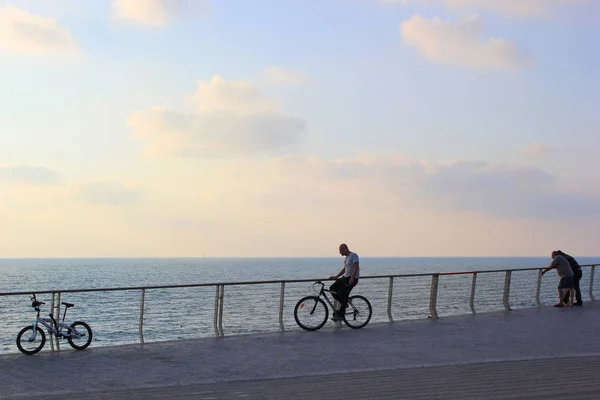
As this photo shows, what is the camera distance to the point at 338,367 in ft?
34.4

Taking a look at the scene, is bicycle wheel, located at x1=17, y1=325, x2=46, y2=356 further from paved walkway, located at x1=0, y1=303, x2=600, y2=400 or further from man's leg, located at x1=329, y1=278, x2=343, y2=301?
man's leg, located at x1=329, y1=278, x2=343, y2=301

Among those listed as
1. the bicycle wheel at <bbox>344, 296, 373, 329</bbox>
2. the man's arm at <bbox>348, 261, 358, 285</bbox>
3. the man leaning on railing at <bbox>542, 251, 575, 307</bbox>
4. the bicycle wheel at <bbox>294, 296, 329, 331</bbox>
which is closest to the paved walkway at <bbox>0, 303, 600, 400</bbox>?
the bicycle wheel at <bbox>294, 296, 329, 331</bbox>

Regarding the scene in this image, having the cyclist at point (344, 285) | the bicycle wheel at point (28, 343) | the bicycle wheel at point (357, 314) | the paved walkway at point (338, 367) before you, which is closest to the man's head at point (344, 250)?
the cyclist at point (344, 285)

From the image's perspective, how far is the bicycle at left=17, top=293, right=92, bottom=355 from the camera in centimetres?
1233

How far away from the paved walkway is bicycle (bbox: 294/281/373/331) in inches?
11.3

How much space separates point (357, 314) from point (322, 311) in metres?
0.78

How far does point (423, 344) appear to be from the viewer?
12.8 metres

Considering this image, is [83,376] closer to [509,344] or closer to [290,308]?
[509,344]

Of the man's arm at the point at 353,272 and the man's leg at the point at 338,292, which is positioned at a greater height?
the man's arm at the point at 353,272

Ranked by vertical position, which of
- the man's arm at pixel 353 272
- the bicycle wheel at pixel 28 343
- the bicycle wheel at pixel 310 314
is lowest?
the bicycle wheel at pixel 28 343

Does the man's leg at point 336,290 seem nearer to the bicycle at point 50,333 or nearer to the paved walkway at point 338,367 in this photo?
the paved walkway at point 338,367

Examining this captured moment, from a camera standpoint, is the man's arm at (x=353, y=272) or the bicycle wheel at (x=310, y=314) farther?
the man's arm at (x=353, y=272)

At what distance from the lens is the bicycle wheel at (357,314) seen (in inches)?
604

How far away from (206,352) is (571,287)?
12.1 m
